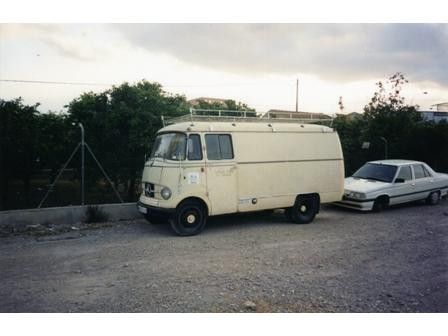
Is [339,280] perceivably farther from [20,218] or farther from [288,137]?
[20,218]

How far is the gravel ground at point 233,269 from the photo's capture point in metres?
4.43

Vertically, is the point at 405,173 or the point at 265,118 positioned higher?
the point at 265,118

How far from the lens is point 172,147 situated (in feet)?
25.5

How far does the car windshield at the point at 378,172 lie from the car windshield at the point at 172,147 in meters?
6.61

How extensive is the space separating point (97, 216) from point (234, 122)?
173 inches

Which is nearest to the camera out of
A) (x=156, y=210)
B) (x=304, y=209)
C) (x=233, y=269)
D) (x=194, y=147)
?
(x=233, y=269)

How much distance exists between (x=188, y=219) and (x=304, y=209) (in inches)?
128

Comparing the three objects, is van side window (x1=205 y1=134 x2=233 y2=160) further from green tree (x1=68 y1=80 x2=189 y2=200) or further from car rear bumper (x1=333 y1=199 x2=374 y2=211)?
car rear bumper (x1=333 y1=199 x2=374 y2=211)

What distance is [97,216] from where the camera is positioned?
9250 millimetres

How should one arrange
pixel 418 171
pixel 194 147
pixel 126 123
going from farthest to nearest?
pixel 126 123, pixel 418 171, pixel 194 147

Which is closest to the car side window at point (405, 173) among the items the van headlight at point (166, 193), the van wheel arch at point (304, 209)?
the van wheel arch at point (304, 209)

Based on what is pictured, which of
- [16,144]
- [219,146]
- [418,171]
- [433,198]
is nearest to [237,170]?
[219,146]

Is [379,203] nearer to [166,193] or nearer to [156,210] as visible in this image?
[166,193]

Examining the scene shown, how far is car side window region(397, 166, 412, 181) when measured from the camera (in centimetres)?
1083
